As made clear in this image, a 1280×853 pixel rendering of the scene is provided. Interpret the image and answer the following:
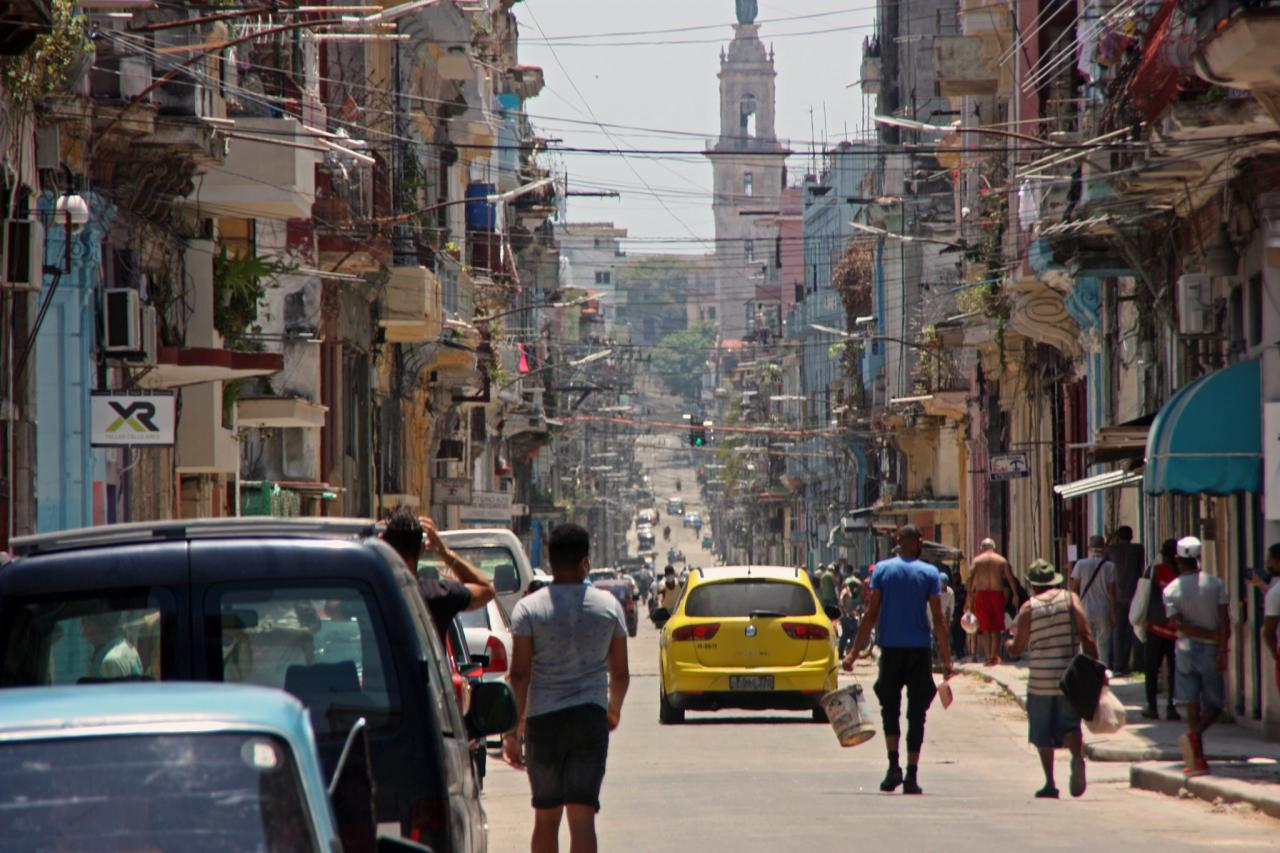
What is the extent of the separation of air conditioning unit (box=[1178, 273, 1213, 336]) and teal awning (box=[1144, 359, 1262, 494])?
195 centimetres

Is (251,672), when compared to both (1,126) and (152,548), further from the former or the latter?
(1,126)

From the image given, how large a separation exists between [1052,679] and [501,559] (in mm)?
10190

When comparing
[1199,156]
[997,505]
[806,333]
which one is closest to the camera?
[1199,156]

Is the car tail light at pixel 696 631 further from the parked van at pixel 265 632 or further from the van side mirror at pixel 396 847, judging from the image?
the van side mirror at pixel 396 847

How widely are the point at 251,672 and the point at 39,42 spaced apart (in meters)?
12.5

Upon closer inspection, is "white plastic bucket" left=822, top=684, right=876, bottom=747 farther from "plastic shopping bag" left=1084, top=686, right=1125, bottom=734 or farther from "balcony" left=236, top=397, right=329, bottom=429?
"balcony" left=236, top=397, right=329, bottom=429

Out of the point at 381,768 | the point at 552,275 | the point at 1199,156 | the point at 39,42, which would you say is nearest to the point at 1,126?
the point at 39,42

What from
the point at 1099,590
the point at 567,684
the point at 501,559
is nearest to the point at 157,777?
the point at 567,684

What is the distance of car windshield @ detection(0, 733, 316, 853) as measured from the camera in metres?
4.96

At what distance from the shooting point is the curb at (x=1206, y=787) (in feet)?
49.7

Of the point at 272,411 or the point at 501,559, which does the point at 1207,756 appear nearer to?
the point at 501,559

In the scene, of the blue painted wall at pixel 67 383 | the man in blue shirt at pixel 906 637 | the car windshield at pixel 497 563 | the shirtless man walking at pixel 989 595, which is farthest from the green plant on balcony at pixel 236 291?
the man in blue shirt at pixel 906 637

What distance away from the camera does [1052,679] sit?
639 inches

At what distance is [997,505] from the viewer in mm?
51219
